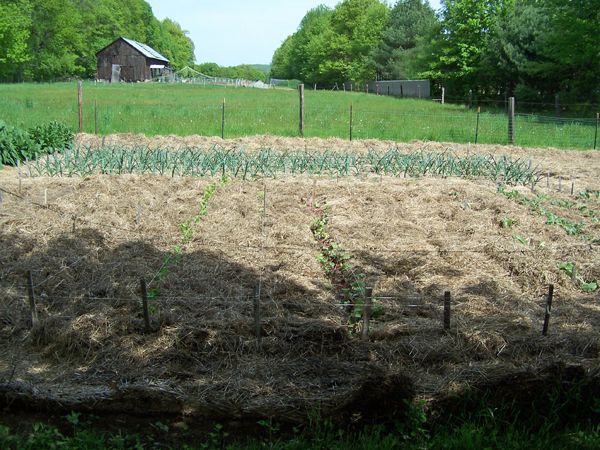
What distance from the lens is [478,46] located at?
4206 centimetres

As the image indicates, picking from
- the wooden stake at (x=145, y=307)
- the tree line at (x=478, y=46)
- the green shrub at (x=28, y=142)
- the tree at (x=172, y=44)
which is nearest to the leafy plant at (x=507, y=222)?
the wooden stake at (x=145, y=307)

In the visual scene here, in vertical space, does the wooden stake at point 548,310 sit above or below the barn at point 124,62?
below

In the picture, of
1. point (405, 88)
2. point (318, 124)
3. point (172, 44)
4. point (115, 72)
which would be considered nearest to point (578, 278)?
point (318, 124)

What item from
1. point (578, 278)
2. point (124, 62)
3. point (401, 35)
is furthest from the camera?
point (124, 62)

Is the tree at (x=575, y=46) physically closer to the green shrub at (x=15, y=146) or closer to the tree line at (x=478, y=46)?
the tree line at (x=478, y=46)

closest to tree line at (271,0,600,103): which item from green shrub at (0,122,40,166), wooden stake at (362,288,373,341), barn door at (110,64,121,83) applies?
green shrub at (0,122,40,166)

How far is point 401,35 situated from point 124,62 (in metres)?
32.2

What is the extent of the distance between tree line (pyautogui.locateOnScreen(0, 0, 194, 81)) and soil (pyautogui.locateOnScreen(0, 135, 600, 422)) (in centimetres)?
4385

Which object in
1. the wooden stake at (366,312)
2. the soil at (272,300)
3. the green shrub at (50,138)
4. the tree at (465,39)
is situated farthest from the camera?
the tree at (465,39)

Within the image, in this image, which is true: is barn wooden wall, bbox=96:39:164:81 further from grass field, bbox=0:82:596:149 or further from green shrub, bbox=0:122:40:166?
green shrub, bbox=0:122:40:166

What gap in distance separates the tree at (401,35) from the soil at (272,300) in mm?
53350

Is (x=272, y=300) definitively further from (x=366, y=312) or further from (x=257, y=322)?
(x=366, y=312)

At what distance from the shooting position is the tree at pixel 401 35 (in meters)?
60.4

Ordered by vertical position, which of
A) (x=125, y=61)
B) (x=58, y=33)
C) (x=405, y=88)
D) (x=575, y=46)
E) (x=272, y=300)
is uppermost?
(x=58, y=33)
